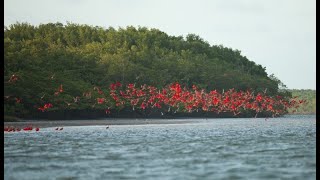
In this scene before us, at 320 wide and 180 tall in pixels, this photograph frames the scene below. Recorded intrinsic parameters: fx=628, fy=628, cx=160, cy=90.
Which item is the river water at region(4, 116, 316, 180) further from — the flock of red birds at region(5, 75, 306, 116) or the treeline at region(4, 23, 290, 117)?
the flock of red birds at region(5, 75, 306, 116)

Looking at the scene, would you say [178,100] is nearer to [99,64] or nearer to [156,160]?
[99,64]

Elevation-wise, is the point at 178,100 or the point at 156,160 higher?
the point at 178,100

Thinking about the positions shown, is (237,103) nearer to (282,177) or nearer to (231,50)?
(231,50)

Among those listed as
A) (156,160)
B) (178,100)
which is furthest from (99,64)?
(156,160)

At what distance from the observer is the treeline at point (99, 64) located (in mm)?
80062

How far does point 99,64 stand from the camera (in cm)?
11219

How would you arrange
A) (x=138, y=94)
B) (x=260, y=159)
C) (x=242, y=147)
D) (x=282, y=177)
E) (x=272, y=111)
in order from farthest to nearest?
(x=272, y=111) → (x=138, y=94) → (x=242, y=147) → (x=260, y=159) → (x=282, y=177)

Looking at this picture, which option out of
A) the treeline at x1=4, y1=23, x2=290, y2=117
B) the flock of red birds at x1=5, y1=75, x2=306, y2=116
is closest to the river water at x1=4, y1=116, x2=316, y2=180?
the treeline at x1=4, y1=23, x2=290, y2=117

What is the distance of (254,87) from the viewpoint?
148 m

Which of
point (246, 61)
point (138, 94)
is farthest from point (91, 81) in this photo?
point (246, 61)

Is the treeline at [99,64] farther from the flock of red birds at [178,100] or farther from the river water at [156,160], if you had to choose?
the river water at [156,160]

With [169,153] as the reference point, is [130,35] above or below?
above

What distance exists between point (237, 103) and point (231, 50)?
56155 mm

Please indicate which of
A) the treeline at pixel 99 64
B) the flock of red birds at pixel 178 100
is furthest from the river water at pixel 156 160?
the flock of red birds at pixel 178 100
